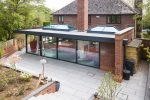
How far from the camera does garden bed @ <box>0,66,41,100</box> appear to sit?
30.2 ft

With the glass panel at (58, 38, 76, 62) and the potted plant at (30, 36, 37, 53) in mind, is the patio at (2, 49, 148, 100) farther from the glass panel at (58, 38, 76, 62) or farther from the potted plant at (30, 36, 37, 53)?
the potted plant at (30, 36, 37, 53)

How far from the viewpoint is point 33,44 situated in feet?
65.3

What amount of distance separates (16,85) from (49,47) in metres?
8.52

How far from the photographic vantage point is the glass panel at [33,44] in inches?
770

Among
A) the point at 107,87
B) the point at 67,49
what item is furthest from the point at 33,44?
the point at 107,87

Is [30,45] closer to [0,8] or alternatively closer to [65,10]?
[0,8]

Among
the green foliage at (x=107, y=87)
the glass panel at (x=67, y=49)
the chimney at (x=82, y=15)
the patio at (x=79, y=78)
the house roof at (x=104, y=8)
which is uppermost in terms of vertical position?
the house roof at (x=104, y=8)

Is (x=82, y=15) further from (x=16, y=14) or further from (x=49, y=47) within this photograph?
(x=16, y=14)

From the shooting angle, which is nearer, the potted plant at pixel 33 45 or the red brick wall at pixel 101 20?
the potted plant at pixel 33 45

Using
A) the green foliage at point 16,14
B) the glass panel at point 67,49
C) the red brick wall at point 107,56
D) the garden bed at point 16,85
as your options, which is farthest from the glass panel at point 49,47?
the garden bed at point 16,85

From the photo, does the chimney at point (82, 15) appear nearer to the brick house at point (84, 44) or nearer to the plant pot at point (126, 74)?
the brick house at point (84, 44)

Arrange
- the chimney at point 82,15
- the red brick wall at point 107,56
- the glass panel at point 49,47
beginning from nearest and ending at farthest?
1. the red brick wall at point 107,56
2. the glass panel at point 49,47
3. the chimney at point 82,15

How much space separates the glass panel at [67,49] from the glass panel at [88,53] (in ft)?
2.05

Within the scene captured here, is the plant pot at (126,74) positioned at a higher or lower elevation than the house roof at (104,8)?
lower
